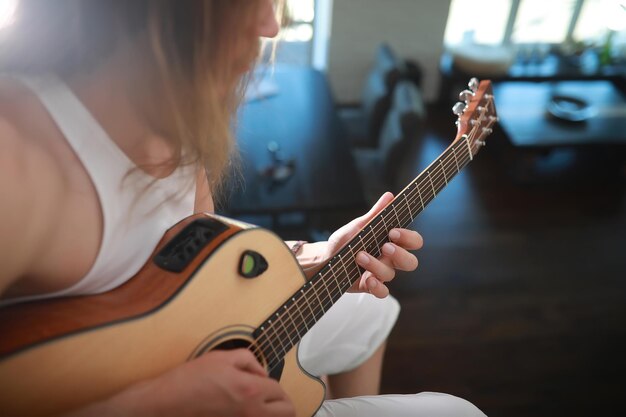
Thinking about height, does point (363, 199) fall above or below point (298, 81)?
below

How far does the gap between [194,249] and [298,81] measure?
5.98ft

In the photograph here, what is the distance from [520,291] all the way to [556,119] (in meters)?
1.14

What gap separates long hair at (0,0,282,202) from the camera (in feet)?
2.07

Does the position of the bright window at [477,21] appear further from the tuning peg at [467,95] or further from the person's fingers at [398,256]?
the person's fingers at [398,256]

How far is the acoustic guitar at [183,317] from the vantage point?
677mm

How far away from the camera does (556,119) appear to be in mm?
2955

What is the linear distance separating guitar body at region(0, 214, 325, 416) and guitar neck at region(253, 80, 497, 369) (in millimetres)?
22

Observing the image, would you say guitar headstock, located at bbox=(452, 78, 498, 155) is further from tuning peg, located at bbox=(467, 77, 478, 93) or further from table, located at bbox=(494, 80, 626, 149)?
table, located at bbox=(494, 80, 626, 149)

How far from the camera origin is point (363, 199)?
1790 mm

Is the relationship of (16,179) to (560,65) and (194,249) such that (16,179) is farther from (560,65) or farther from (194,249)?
(560,65)

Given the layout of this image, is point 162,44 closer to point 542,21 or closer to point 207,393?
point 207,393

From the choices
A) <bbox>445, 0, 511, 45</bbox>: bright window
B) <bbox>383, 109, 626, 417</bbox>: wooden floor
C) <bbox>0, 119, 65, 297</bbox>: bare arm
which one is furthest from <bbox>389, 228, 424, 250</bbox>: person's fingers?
<bbox>445, 0, 511, 45</bbox>: bright window

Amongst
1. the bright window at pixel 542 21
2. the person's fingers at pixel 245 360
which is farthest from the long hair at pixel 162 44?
the bright window at pixel 542 21

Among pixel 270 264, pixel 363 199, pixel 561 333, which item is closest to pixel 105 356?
pixel 270 264
